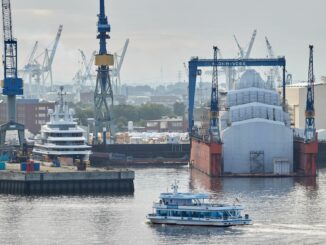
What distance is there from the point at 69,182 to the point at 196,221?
66.8ft

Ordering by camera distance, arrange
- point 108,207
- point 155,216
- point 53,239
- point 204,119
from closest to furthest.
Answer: point 53,239, point 155,216, point 108,207, point 204,119

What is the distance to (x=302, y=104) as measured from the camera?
159 meters

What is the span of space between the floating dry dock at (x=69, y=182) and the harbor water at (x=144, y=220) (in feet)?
5.12

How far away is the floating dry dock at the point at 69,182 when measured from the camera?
102 m

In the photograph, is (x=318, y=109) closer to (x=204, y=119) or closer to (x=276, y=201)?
(x=204, y=119)

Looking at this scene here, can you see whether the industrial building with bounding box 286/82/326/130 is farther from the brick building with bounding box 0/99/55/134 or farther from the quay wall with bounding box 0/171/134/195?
the quay wall with bounding box 0/171/134/195

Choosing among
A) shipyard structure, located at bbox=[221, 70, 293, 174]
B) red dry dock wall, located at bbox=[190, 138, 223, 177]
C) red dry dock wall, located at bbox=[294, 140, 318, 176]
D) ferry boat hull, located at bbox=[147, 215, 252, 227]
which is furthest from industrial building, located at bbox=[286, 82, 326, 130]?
ferry boat hull, located at bbox=[147, 215, 252, 227]

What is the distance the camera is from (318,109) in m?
157

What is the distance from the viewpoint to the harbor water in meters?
78.4

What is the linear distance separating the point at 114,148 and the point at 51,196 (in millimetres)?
48943

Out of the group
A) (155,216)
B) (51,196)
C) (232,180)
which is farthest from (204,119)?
(155,216)

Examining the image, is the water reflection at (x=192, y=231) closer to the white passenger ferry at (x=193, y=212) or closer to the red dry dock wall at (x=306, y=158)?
the white passenger ferry at (x=193, y=212)

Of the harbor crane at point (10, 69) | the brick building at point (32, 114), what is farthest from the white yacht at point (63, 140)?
the brick building at point (32, 114)

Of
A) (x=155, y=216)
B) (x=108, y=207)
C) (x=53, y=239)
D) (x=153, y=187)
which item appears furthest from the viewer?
(x=153, y=187)
